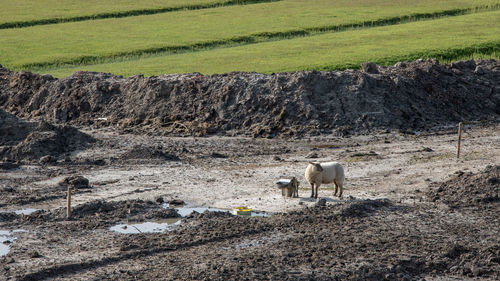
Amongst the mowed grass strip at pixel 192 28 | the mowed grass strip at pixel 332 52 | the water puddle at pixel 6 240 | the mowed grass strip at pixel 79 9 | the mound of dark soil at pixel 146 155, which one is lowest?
the mound of dark soil at pixel 146 155

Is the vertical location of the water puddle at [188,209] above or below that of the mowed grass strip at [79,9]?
below

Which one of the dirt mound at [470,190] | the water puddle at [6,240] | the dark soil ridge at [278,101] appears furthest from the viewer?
the dark soil ridge at [278,101]

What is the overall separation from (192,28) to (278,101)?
90.9 ft

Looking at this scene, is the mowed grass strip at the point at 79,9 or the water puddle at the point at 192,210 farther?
the mowed grass strip at the point at 79,9

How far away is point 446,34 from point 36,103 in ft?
90.6

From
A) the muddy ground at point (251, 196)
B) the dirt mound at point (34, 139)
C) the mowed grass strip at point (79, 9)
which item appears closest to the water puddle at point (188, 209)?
the muddy ground at point (251, 196)

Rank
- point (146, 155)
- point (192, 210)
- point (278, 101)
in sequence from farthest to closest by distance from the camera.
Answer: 1. point (278, 101)
2. point (146, 155)
3. point (192, 210)

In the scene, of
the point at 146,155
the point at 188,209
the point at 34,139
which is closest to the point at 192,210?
the point at 188,209

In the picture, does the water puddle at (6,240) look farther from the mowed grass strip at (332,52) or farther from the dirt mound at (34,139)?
the mowed grass strip at (332,52)

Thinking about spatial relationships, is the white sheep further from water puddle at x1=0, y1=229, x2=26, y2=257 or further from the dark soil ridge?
the dark soil ridge

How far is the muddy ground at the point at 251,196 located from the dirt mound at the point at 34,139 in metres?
0.05

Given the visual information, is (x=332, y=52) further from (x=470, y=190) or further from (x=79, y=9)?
(x=79, y=9)

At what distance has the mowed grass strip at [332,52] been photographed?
38281mm

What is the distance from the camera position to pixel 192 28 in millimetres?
53906
